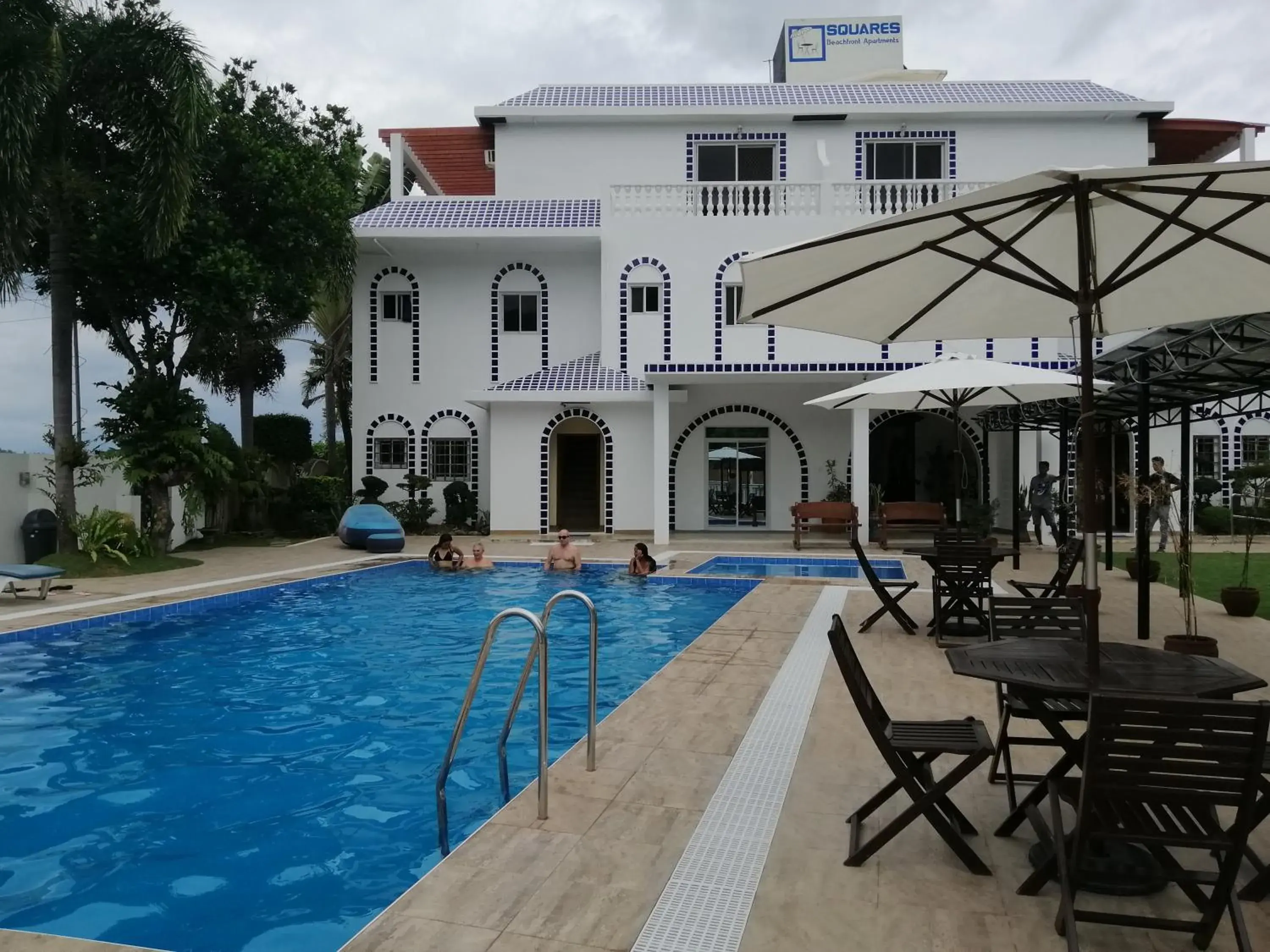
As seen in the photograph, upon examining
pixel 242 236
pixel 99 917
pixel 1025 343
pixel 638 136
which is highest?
pixel 638 136

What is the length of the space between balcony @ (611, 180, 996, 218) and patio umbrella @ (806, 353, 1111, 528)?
321 inches

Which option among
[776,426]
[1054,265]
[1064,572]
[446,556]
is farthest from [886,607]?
[776,426]

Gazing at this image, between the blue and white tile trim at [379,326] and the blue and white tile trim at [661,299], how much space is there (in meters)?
5.44

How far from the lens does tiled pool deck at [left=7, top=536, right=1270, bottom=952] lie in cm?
295

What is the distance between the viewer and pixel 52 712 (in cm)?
675

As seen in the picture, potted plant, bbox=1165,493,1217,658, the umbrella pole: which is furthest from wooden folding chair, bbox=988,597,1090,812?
potted plant, bbox=1165,493,1217,658

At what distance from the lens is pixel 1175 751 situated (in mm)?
2721

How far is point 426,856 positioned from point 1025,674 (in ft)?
9.30

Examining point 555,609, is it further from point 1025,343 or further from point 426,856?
point 1025,343

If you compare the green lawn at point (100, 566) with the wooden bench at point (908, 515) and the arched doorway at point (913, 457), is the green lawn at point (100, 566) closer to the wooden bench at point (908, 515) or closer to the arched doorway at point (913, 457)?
the wooden bench at point (908, 515)

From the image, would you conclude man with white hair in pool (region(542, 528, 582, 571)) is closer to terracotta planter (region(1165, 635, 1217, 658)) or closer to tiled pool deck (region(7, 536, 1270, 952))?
tiled pool deck (region(7, 536, 1270, 952))

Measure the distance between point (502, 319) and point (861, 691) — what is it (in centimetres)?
1956

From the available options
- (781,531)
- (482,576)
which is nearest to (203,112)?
(482,576)

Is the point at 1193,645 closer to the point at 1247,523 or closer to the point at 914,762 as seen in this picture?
the point at 914,762
